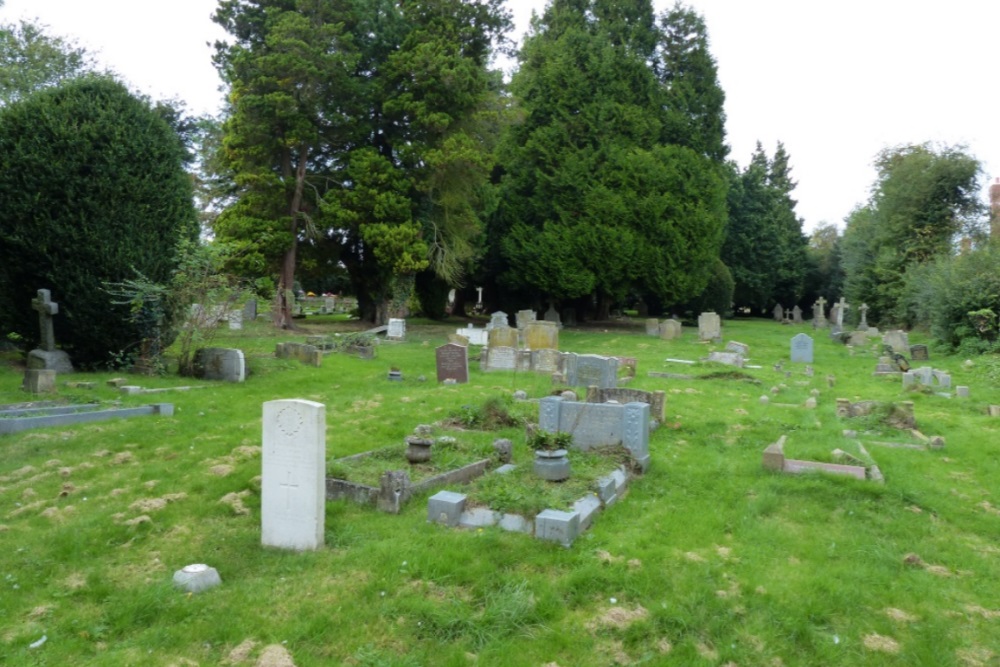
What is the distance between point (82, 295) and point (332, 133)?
555 inches

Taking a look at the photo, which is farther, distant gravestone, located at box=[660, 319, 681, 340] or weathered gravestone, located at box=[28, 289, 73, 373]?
distant gravestone, located at box=[660, 319, 681, 340]

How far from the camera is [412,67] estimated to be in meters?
25.8

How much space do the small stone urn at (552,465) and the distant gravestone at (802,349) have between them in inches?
612

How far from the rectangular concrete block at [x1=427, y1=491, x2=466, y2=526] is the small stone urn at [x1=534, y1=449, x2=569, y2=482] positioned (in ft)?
3.78

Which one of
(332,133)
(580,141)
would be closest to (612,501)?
(332,133)

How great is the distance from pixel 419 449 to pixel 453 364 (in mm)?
7114

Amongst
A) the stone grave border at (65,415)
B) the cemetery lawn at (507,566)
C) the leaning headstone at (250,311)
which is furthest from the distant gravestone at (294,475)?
the leaning headstone at (250,311)

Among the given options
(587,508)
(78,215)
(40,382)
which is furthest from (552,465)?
(78,215)

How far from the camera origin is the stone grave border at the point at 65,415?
9.18m

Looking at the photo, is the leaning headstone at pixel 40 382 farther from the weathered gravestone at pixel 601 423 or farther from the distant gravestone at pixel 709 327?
the distant gravestone at pixel 709 327

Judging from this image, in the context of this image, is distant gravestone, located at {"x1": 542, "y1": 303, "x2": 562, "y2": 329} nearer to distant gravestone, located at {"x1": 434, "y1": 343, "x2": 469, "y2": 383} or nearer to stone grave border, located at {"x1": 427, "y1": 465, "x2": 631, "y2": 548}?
distant gravestone, located at {"x1": 434, "y1": 343, "x2": 469, "y2": 383}

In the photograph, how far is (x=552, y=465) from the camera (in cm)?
711

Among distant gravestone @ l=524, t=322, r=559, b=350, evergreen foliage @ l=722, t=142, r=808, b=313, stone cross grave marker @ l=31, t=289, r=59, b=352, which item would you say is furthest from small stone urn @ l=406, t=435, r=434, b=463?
evergreen foliage @ l=722, t=142, r=808, b=313

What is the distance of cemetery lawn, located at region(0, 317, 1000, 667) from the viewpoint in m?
4.33
